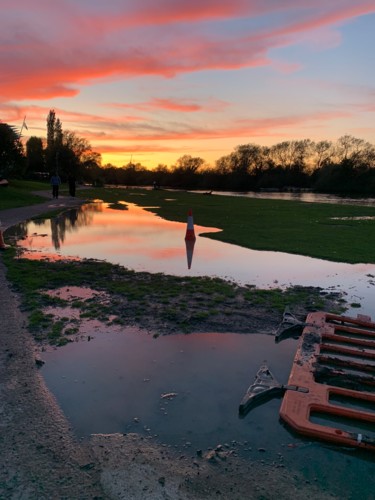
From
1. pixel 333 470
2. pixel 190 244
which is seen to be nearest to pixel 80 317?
pixel 333 470

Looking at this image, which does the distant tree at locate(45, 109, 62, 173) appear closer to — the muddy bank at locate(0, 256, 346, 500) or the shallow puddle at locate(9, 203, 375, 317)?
the shallow puddle at locate(9, 203, 375, 317)

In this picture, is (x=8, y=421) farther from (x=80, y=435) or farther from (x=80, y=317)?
(x=80, y=317)

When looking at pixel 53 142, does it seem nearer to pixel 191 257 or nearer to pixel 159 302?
pixel 191 257

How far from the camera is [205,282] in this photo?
301 inches

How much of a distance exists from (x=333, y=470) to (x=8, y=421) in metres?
2.48

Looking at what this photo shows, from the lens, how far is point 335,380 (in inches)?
165

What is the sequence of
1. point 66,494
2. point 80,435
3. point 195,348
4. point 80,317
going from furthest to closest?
point 80,317 → point 195,348 → point 80,435 → point 66,494

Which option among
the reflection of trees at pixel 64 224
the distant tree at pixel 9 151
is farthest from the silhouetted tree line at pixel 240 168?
the reflection of trees at pixel 64 224

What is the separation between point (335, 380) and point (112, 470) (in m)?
2.43

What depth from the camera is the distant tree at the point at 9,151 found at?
3666 centimetres

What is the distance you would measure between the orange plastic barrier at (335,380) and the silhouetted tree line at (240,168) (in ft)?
190

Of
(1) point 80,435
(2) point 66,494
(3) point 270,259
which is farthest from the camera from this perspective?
(3) point 270,259

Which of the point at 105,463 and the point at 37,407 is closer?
the point at 105,463

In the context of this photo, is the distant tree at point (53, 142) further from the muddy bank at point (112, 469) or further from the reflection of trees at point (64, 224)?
the muddy bank at point (112, 469)
